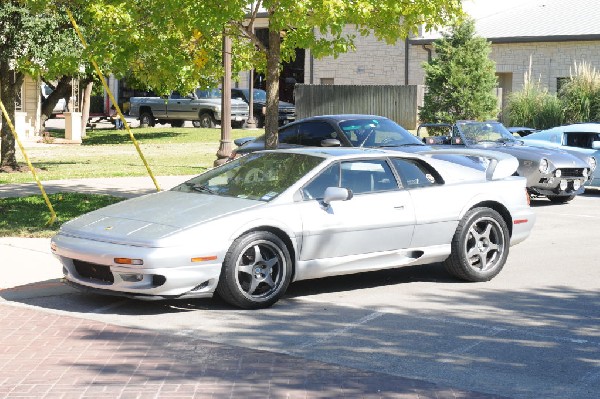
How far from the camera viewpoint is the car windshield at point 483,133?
61.5ft

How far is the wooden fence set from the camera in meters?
34.1

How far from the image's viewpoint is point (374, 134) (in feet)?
55.5

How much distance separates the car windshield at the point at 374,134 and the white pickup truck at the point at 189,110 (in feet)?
75.5

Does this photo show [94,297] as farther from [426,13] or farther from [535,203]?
[535,203]

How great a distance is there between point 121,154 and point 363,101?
9.54 m

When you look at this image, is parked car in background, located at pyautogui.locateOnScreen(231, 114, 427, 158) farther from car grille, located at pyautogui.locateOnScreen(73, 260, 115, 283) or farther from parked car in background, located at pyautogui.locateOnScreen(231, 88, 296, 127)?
parked car in background, located at pyautogui.locateOnScreen(231, 88, 296, 127)

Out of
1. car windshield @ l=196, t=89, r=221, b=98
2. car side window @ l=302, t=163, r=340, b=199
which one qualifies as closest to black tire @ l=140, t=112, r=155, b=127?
car windshield @ l=196, t=89, r=221, b=98

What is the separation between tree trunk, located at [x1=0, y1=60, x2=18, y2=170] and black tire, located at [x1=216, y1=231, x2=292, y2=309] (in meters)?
14.0

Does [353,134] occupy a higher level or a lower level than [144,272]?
higher

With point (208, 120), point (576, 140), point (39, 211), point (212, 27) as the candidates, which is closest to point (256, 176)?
point (212, 27)

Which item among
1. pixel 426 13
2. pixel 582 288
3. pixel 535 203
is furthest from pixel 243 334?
pixel 535 203

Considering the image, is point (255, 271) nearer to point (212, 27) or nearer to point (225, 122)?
point (212, 27)

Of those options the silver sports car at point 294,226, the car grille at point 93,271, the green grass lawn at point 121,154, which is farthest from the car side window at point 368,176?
the green grass lawn at point 121,154

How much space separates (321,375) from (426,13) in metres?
8.21
